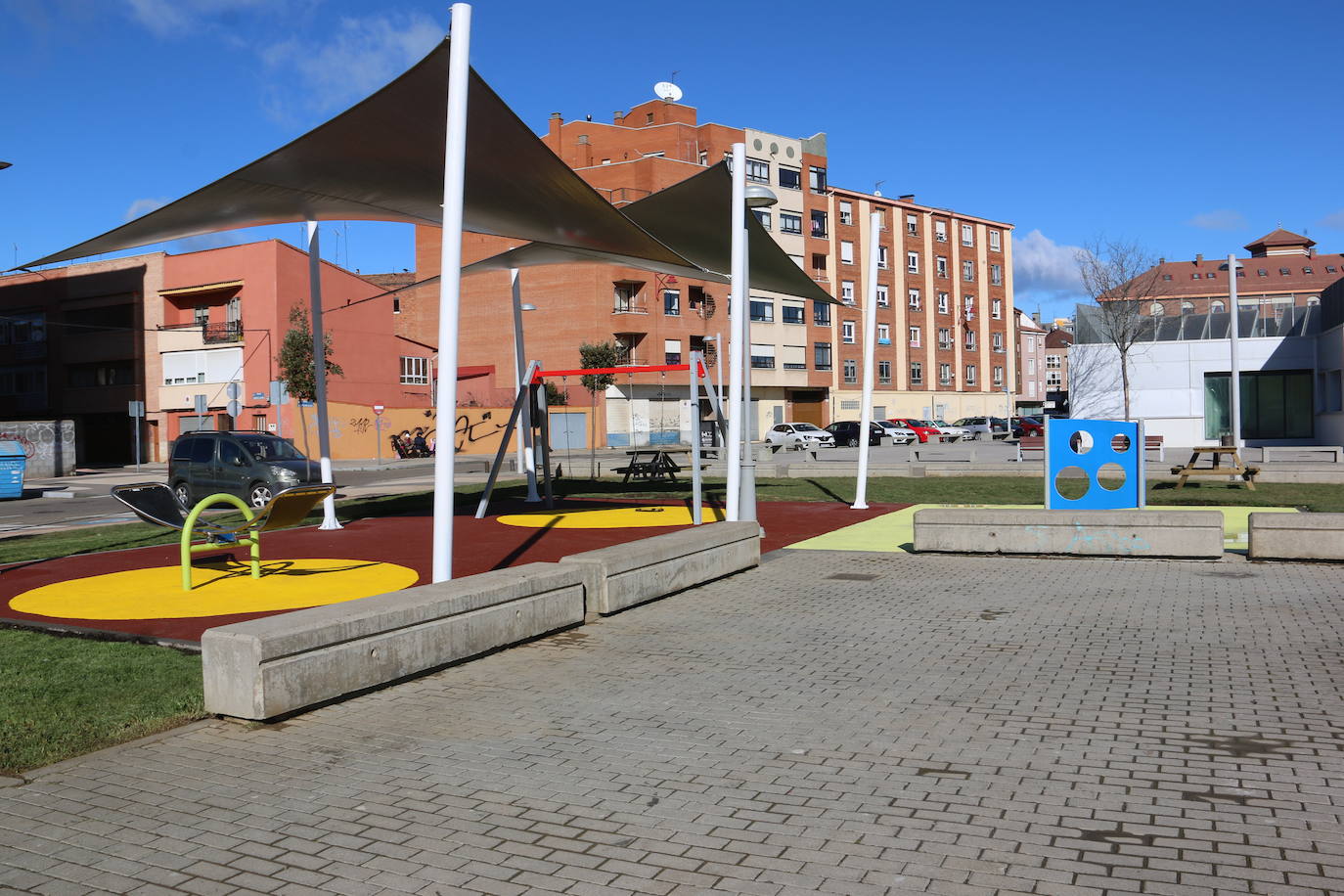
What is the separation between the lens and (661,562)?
32.2ft

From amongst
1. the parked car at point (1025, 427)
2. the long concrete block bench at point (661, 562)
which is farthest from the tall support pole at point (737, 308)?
the parked car at point (1025, 427)

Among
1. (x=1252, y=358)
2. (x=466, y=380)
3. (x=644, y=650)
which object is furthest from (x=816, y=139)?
(x=644, y=650)

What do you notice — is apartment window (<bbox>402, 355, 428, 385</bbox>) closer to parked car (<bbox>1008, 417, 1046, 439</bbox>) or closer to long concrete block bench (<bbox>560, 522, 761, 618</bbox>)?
parked car (<bbox>1008, 417, 1046, 439</bbox>)

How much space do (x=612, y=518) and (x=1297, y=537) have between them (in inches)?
378

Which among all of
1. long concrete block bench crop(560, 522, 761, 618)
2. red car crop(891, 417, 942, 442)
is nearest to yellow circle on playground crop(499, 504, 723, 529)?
long concrete block bench crop(560, 522, 761, 618)

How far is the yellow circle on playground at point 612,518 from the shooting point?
16266mm

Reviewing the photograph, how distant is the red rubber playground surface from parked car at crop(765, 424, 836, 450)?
113 ft

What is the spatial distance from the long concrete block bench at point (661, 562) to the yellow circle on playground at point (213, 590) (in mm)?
2009

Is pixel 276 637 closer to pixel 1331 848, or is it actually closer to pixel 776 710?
pixel 776 710

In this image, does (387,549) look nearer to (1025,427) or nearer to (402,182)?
(402,182)

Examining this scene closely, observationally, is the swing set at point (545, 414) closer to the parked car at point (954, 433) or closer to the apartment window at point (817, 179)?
the parked car at point (954, 433)

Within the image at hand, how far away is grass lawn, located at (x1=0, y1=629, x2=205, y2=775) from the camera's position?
210 inches

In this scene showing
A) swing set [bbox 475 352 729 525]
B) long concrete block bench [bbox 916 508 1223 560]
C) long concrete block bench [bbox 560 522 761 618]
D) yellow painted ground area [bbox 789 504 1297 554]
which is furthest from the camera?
swing set [bbox 475 352 729 525]

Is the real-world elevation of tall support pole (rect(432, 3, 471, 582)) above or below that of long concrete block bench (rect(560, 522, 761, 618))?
above
